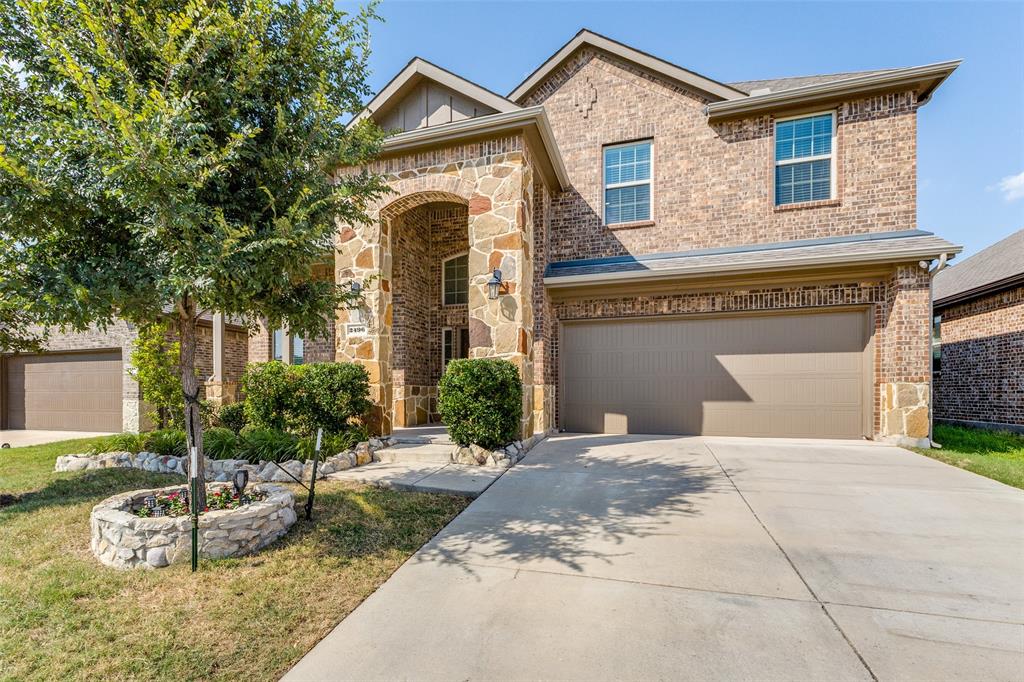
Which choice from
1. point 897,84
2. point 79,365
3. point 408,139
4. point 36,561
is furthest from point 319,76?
point 79,365

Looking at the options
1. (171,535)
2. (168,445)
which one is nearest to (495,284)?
(171,535)

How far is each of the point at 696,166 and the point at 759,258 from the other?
2.47 metres

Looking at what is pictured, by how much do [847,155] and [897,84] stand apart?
1.33m

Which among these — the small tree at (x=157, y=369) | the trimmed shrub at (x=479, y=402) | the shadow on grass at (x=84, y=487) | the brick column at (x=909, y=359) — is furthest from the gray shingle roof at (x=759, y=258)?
the shadow on grass at (x=84, y=487)

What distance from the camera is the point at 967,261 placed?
518 inches

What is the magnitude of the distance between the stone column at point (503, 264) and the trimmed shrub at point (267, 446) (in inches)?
122

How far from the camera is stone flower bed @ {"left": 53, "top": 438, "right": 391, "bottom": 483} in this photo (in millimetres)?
5660

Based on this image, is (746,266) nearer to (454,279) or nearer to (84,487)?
(454,279)

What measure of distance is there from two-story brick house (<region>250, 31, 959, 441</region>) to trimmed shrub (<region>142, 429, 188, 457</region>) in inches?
113

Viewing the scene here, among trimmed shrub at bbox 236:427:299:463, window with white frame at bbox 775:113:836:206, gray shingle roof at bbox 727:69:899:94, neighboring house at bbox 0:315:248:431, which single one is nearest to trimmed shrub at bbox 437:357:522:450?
trimmed shrub at bbox 236:427:299:463

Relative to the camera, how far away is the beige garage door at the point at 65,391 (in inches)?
442

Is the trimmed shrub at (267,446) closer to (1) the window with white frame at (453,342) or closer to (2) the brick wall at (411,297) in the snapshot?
(2) the brick wall at (411,297)

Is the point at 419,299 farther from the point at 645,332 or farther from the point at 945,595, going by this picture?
the point at 945,595

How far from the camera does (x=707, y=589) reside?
2910mm
